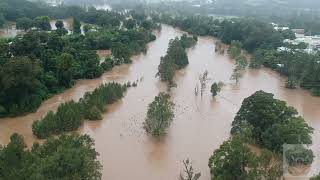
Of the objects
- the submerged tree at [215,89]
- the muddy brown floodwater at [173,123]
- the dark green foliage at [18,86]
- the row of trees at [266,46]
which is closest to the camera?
the muddy brown floodwater at [173,123]

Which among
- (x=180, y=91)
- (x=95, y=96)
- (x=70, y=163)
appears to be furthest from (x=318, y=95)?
(x=70, y=163)

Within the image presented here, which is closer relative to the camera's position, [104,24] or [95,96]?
[95,96]

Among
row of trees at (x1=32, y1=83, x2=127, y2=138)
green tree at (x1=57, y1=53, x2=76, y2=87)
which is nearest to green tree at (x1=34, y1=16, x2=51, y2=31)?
green tree at (x1=57, y1=53, x2=76, y2=87)

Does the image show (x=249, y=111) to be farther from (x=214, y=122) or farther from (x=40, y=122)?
(x=40, y=122)

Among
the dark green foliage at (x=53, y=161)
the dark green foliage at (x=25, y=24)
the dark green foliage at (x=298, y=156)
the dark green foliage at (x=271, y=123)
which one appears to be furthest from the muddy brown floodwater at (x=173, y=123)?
the dark green foliage at (x=25, y=24)

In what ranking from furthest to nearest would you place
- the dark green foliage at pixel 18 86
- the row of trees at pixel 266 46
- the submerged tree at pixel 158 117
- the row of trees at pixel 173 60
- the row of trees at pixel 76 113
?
the row of trees at pixel 266 46
the row of trees at pixel 173 60
the dark green foliage at pixel 18 86
the row of trees at pixel 76 113
the submerged tree at pixel 158 117

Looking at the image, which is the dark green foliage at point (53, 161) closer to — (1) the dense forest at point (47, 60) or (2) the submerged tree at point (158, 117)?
(2) the submerged tree at point (158, 117)
